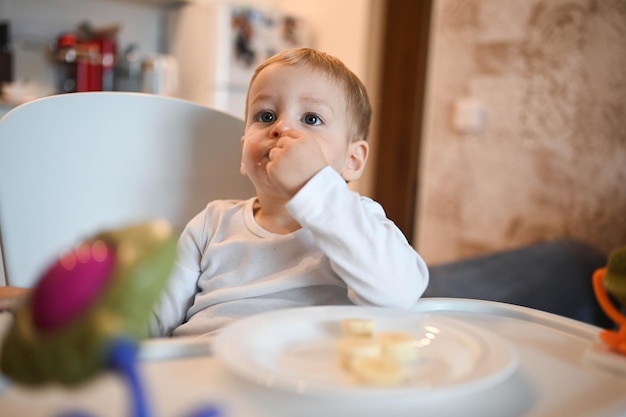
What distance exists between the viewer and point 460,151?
2.43m

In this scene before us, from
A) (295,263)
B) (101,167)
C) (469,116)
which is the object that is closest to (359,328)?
(295,263)

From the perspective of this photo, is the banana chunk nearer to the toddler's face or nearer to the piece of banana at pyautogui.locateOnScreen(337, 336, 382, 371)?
the piece of banana at pyautogui.locateOnScreen(337, 336, 382, 371)

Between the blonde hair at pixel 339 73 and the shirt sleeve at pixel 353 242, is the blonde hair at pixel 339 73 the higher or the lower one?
the higher one

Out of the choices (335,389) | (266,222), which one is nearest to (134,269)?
(335,389)

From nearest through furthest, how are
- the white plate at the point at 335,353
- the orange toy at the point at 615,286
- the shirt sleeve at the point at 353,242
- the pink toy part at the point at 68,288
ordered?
1. the pink toy part at the point at 68,288
2. the white plate at the point at 335,353
3. the orange toy at the point at 615,286
4. the shirt sleeve at the point at 353,242

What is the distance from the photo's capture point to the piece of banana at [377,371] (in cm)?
44

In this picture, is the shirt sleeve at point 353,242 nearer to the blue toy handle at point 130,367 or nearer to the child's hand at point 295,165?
the child's hand at point 295,165

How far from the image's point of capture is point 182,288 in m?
0.85

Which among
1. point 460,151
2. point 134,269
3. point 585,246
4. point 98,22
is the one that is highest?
point 98,22

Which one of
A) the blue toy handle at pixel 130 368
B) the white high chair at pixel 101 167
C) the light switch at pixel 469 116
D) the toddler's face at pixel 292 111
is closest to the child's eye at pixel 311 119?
the toddler's face at pixel 292 111

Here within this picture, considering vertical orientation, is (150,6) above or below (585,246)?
above

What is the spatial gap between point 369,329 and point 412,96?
2.77 metres

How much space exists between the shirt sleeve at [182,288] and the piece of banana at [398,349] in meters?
0.39

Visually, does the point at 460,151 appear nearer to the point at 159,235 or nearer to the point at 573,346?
the point at 573,346
